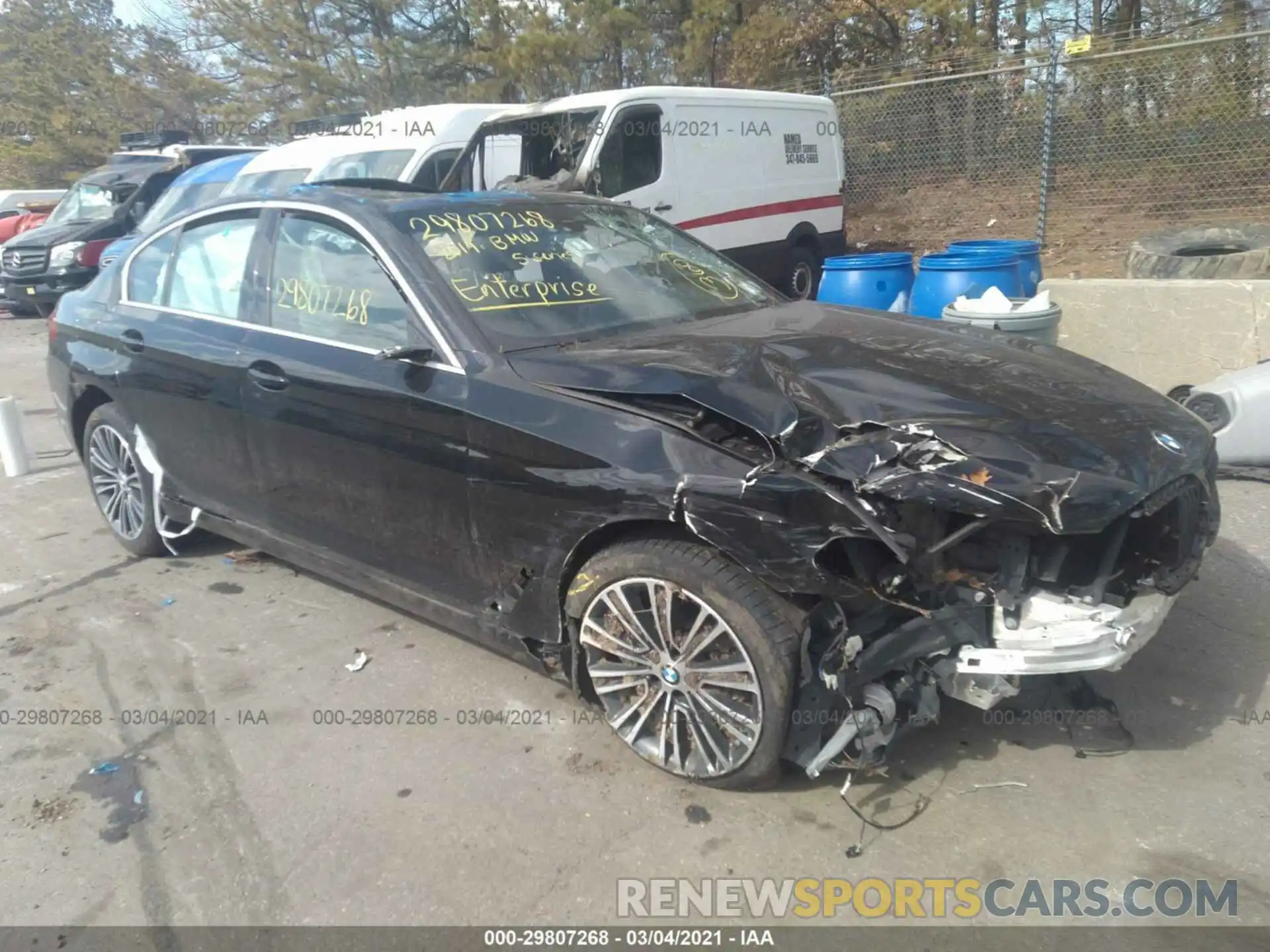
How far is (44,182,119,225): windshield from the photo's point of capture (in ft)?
44.7

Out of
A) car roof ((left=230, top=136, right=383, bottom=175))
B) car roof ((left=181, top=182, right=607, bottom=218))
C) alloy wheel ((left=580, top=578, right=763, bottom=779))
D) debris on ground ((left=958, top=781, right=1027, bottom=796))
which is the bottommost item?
debris on ground ((left=958, top=781, right=1027, bottom=796))

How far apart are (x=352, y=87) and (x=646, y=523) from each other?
21673 millimetres

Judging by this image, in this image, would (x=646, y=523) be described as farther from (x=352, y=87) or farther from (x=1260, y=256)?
(x=352, y=87)

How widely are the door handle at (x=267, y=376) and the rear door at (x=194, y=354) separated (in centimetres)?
7

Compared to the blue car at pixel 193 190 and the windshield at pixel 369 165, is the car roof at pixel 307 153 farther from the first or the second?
the blue car at pixel 193 190

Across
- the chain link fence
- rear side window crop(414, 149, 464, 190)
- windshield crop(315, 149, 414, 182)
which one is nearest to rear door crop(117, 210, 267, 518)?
rear side window crop(414, 149, 464, 190)

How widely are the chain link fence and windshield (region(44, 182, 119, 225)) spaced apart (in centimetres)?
974

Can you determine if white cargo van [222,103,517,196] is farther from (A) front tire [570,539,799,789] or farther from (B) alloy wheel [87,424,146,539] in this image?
(A) front tire [570,539,799,789]

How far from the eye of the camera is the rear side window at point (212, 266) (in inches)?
157

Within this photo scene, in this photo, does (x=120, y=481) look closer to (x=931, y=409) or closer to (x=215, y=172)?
(x=931, y=409)

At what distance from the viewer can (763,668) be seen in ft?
8.54

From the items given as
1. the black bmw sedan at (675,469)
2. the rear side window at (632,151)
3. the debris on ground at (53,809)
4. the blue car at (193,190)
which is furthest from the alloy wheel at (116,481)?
the blue car at (193,190)

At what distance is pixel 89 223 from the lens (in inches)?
535

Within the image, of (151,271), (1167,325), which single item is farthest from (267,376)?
(1167,325)
